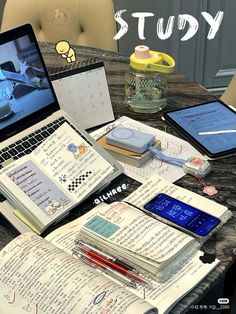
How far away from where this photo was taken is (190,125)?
4.70 feet

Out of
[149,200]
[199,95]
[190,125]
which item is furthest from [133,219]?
[199,95]

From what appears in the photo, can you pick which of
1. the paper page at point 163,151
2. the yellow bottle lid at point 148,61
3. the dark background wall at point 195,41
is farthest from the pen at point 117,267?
the dark background wall at point 195,41

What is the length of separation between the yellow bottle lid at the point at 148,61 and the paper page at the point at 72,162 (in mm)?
329

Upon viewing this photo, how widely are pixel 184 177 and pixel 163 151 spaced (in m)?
0.12

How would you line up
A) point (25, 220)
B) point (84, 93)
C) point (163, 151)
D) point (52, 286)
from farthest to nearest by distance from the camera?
point (84, 93) → point (163, 151) → point (25, 220) → point (52, 286)

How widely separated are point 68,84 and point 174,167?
36 centimetres

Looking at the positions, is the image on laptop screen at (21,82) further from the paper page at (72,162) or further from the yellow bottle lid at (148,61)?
the yellow bottle lid at (148,61)

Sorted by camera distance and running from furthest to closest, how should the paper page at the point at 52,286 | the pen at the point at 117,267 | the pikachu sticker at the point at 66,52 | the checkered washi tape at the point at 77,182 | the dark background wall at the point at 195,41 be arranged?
the dark background wall at the point at 195,41
the pikachu sticker at the point at 66,52
the checkered washi tape at the point at 77,182
the pen at the point at 117,267
the paper page at the point at 52,286

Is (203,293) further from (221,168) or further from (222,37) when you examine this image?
(222,37)

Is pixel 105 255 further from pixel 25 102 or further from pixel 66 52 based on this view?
pixel 66 52

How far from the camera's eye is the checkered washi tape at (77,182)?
1.16m

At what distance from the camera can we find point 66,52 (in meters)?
1.81

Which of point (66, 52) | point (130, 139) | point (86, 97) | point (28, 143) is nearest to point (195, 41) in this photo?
point (66, 52)

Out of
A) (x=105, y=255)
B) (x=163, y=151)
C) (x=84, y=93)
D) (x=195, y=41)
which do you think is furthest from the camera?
(x=195, y=41)
